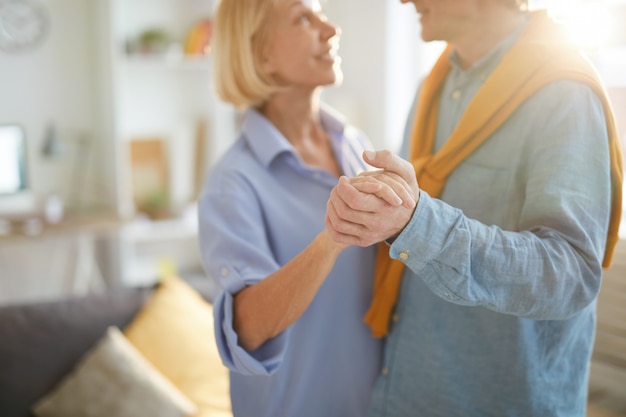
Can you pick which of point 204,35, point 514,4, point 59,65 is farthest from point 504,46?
point 59,65

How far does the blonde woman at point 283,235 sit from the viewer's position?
106 centimetres

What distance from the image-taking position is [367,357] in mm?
1224

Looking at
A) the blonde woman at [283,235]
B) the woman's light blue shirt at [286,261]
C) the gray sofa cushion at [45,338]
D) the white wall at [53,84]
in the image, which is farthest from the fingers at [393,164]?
the white wall at [53,84]

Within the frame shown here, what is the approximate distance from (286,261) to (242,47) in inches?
16.4

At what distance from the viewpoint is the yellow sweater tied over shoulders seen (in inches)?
36.9

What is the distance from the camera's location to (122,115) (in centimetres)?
365

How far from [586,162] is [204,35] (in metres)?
3.21

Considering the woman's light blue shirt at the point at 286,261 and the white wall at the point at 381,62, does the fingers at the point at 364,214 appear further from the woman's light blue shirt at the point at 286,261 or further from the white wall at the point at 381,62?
the white wall at the point at 381,62

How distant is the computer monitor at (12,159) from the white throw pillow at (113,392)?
4.96 feet

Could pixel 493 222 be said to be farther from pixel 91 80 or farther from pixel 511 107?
pixel 91 80

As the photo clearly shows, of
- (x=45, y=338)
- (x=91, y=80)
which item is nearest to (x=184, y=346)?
(x=45, y=338)

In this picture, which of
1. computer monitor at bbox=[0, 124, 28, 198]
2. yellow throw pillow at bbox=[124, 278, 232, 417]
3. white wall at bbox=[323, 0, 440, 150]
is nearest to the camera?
yellow throw pillow at bbox=[124, 278, 232, 417]

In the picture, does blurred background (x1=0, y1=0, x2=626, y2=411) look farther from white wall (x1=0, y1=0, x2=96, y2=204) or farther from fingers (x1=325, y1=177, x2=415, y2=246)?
fingers (x1=325, y1=177, x2=415, y2=246)

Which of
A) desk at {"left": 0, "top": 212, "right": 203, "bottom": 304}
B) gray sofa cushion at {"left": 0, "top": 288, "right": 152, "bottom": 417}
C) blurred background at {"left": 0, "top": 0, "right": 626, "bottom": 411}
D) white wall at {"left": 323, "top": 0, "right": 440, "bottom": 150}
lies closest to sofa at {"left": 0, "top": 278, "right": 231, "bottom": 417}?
gray sofa cushion at {"left": 0, "top": 288, "right": 152, "bottom": 417}
